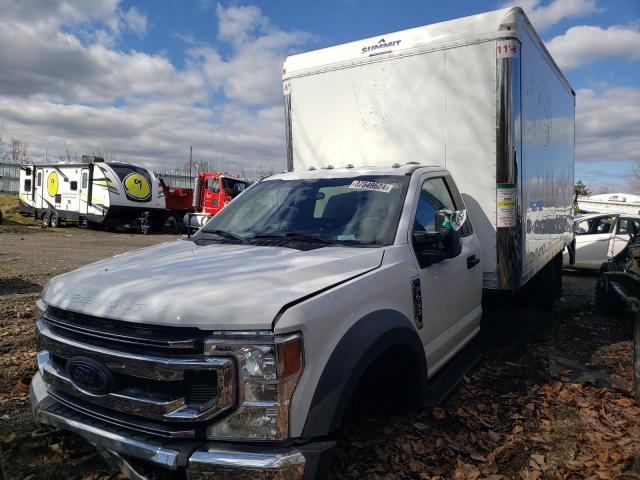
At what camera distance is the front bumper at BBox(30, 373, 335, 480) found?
6.29ft

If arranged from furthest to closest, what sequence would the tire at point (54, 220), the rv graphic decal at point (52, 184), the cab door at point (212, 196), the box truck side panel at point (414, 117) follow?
the tire at point (54, 220) → the rv graphic decal at point (52, 184) → the cab door at point (212, 196) → the box truck side panel at point (414, 117)

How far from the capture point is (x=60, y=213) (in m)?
22.8

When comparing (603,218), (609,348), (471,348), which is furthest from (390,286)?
(603,218)

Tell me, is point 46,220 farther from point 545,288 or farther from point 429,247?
point 429,247

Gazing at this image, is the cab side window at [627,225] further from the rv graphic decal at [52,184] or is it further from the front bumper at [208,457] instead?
the rv graphic decal at [52,184]

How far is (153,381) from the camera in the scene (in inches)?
83.4

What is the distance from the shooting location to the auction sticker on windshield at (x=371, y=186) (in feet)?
12.0

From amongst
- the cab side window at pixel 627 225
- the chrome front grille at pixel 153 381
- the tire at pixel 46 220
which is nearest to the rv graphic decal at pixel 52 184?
the tire at pixel 46 220

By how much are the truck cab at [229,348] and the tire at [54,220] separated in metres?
22.9

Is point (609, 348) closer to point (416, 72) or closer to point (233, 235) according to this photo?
point (416, 72)

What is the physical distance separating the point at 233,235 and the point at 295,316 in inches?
62.2

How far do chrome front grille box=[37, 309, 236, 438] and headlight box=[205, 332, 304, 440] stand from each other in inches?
1.8

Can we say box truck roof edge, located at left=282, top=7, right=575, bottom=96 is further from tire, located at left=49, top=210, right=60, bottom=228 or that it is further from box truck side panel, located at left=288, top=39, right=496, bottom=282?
tire, located at left=49, top=210, right=60, bottom=228

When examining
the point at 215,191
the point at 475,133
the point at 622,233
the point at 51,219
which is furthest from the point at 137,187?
the point at 475,133
